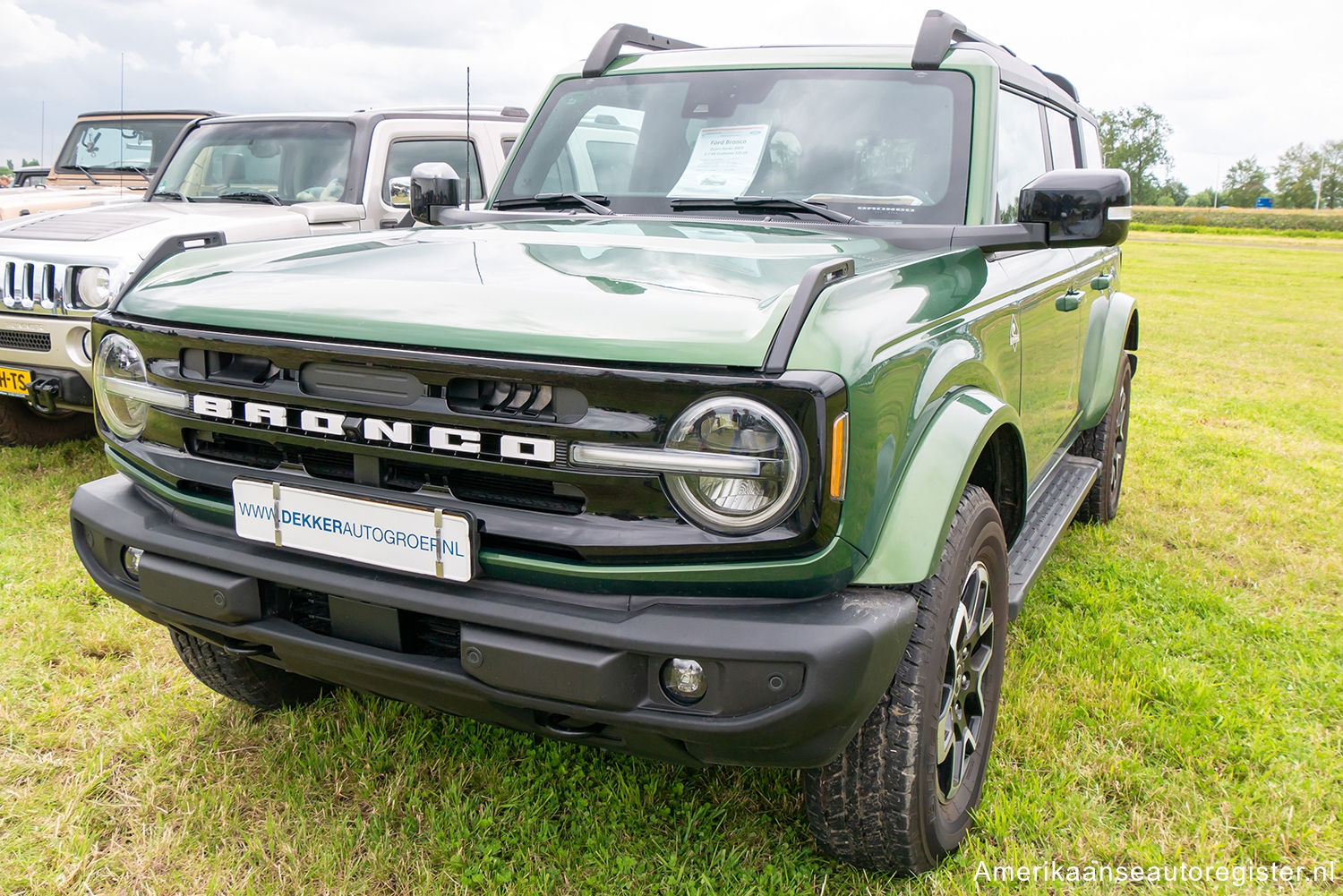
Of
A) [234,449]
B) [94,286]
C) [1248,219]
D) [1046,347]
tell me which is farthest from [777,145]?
[1248,219]

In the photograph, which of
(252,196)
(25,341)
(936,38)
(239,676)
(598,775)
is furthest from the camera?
(252,196)

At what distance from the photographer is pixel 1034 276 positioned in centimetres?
308

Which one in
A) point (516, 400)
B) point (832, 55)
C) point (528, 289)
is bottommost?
point (516, 400)

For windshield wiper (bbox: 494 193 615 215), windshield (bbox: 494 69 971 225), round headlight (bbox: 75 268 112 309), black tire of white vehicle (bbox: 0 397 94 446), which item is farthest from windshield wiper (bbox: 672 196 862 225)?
black tire of white vehicle (bbox: 0 397 94 446)

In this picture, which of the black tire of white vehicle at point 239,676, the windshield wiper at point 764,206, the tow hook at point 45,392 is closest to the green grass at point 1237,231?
the tow hook at point 45,392

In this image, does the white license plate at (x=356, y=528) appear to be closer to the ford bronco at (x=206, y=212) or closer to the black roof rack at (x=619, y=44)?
the black roof rack at (x=619, y=44)

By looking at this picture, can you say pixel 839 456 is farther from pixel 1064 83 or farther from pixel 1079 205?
pixel 1064 83

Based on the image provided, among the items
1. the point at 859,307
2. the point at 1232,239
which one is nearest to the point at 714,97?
the point at 859,307

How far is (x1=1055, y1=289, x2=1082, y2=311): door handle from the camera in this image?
3.38 metres

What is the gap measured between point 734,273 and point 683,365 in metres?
0.44

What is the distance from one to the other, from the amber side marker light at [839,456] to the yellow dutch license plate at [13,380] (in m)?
4.66

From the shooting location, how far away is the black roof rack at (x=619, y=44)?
3602 mm

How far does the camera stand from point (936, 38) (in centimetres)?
304

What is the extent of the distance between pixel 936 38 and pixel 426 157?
404 centimetres
